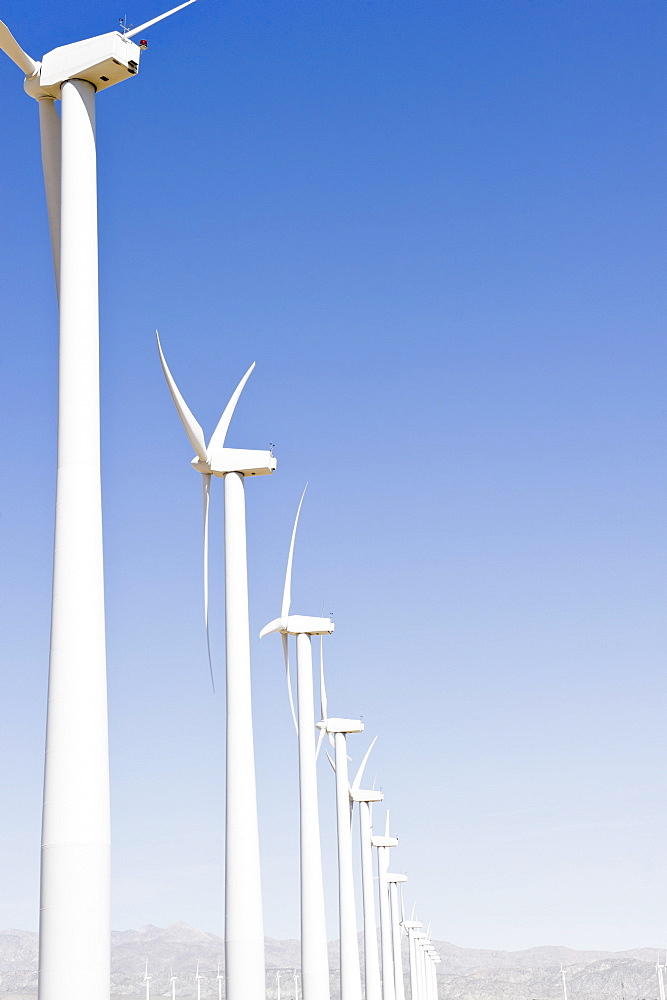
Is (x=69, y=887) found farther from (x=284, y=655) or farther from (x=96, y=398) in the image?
(x=284, y=655)

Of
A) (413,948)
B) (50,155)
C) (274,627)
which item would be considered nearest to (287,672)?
(274,627)

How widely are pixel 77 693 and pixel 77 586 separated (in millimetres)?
1914

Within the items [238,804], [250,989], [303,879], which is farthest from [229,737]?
[303,879]

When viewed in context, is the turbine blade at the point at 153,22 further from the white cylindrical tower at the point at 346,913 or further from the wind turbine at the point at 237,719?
the white cylindrical tower at the point at 346,913

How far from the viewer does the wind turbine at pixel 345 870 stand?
267 feet

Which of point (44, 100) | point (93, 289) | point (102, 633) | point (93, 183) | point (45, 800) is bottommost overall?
point (45, 800)

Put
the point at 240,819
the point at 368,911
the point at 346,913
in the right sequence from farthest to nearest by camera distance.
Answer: the point at 368,911 < the point at 346,913 < the point at 240,819

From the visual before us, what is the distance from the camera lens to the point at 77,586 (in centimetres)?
2338

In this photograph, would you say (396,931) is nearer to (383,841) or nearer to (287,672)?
(383,841)

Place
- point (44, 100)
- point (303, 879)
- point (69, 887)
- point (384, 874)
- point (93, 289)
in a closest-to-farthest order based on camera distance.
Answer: point (69, 887) < point (93, 289) < point (44, 100) < point (303, 879) < point (384, 874)

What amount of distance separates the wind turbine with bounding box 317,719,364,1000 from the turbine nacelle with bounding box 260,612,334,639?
1613 cm

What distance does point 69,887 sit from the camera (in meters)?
22.1

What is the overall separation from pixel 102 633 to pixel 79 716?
5.25 feet

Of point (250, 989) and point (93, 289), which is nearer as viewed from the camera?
point (93, 289)
